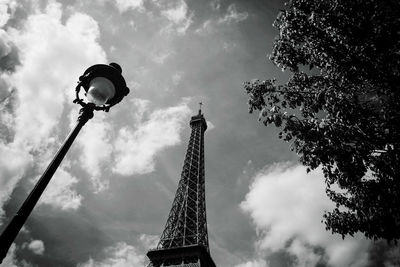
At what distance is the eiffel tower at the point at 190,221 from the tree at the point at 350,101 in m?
33.7

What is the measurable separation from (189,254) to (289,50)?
36.8m

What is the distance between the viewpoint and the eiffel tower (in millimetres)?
40406

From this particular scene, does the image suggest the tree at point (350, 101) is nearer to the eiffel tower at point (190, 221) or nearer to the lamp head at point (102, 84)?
the lamp head at point (102, 84)

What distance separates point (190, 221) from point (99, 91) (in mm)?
46613

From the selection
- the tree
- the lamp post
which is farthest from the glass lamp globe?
the tree

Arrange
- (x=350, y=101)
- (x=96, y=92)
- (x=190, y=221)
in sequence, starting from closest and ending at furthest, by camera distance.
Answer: (x=96, y=92)
(x=350, y=101)
(x=190, y=221)

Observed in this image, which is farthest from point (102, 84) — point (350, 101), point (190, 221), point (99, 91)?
point (190, 221)

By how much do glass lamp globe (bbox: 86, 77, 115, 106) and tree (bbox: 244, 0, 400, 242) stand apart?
647 cm

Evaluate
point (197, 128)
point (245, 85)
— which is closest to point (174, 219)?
point (197, 128)

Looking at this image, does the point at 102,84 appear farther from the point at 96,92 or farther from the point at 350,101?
the point at 350,101

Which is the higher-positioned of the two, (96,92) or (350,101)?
(350,101)

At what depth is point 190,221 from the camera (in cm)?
4834

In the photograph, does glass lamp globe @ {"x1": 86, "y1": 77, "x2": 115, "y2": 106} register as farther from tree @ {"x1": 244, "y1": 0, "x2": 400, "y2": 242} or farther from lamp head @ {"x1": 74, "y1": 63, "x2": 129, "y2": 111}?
tree @ {"x1": 244, "y1": 0, "x2": 400, "y2": 242}

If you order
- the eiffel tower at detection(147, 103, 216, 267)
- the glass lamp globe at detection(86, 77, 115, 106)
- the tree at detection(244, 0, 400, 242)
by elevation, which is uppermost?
the eiffel tower at detection(147, 103, 216, 267)
